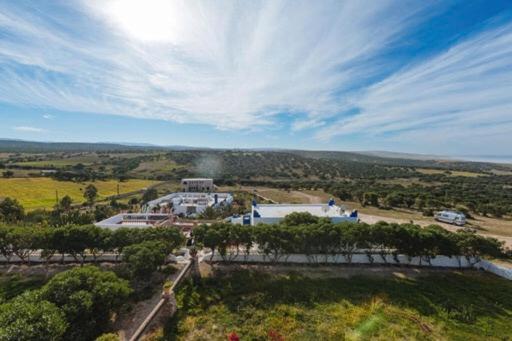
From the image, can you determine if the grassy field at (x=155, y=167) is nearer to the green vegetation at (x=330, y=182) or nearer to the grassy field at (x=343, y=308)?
the green vegetation at (x=330, y=182)

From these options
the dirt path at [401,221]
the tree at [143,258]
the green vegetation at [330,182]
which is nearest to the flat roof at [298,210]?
the dirt path at [401,221]

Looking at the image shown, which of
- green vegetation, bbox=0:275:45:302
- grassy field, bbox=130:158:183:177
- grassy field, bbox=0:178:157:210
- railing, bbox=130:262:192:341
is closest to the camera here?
railing, bbox=130:262:192:341

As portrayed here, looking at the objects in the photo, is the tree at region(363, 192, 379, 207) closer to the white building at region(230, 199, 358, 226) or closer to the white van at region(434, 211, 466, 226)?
the white van at region(434, 211, 466, 226)

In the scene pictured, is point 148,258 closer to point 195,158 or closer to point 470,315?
point 470,315

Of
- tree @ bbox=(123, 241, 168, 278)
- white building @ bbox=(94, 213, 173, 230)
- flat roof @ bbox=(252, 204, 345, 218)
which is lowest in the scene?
white building @ bbox=(94, 213, 173, 230)

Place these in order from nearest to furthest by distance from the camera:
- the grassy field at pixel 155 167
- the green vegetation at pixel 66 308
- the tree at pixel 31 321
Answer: the tree at pixel 31 321, the green vegetation at pixel 66 308, the grassy field at pixel 155 167

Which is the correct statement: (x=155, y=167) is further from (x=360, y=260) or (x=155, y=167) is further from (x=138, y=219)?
(x=360, y=260)

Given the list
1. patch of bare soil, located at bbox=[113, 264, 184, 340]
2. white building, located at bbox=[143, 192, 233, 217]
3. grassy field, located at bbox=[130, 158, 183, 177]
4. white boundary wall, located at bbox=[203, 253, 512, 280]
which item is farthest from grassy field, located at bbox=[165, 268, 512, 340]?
grassy field, located at bbox=[130, 158, 183, 177]
